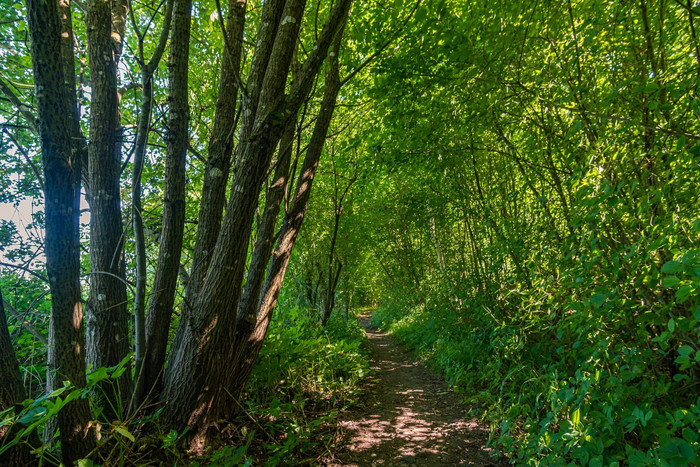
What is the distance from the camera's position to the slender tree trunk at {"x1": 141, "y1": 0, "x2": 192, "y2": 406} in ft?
8.66

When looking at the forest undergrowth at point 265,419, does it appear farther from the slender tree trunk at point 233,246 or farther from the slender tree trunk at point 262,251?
the slender tree trunk at point 262,251

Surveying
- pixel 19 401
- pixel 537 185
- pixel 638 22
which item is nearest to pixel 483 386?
pixel 537 185

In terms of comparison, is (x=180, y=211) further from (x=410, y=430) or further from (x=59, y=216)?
(x=410, y=430)

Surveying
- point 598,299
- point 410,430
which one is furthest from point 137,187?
point 410,430

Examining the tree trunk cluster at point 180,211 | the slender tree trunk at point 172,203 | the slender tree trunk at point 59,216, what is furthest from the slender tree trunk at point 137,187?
the slender tree trunk at point 59,216

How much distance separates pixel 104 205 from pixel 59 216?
1.03 m

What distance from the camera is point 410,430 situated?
3676 mm

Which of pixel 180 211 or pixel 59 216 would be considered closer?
pixel 59 216

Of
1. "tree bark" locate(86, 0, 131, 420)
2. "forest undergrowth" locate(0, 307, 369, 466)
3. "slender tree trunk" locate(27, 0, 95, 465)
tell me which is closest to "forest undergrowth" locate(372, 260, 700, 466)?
"forest undergrowth" locate(0, 307, 369, 466)

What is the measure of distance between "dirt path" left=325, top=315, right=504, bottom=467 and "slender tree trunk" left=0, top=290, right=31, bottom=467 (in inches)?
87.4

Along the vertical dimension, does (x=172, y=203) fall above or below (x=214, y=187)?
below

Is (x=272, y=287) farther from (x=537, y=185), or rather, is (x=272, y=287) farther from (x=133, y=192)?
(x=537, y=185)

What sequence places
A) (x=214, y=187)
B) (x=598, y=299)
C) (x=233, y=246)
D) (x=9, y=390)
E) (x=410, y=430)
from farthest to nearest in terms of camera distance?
(x=410, y=430), (x=214, y=187), (x=233, y=246), (x=598, y=299), (x=9, y=390)

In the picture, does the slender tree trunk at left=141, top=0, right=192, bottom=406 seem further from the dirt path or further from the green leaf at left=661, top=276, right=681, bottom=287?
the green leaf at left=661, top=276, right=681, bottom=287
